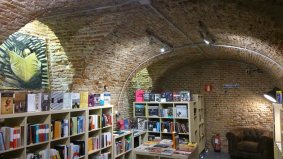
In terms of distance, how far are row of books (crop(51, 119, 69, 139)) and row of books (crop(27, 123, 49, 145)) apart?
0.63 feet

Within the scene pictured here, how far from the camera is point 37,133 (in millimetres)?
4125

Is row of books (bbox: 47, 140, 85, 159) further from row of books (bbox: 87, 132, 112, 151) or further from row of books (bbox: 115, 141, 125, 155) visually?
row of books (bbox: 115, 141, 125, 155)

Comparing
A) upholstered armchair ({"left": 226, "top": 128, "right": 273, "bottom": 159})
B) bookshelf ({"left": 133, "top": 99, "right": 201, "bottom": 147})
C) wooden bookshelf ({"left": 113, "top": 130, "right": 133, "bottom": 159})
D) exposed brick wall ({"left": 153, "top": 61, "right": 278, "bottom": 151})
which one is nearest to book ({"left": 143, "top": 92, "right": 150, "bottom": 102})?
bookshelf ({"left": 133, "top": 99, "right": 201, "bottom": 147})

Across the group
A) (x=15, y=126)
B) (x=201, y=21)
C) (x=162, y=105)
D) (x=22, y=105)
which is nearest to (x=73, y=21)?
(x=22, y=105)

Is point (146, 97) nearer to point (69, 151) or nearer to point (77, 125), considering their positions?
point (77, 125)

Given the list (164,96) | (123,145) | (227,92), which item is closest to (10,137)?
(123,145)

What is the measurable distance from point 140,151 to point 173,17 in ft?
9.81

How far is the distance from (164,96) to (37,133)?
479 cm

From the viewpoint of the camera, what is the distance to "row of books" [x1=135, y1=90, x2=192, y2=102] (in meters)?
7.96

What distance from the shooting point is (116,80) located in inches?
284

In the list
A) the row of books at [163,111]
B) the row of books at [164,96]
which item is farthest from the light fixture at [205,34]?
the row of books at [163,111]

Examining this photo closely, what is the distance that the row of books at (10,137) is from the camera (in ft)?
11.6

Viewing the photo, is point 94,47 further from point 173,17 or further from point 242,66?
point 242,66

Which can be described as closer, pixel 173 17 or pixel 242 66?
pixel 173 17
